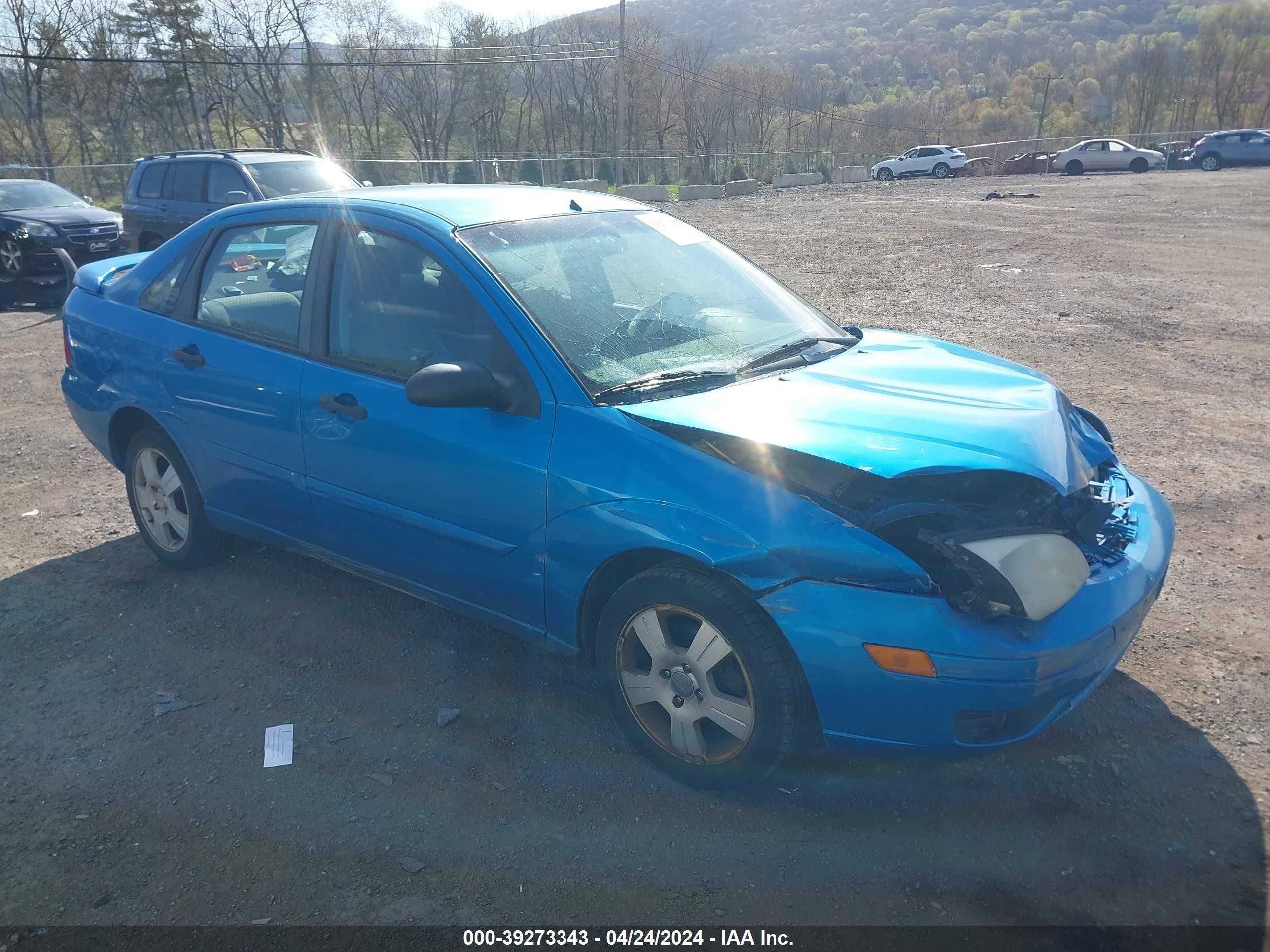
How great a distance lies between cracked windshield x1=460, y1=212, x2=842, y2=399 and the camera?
3363 millimetres

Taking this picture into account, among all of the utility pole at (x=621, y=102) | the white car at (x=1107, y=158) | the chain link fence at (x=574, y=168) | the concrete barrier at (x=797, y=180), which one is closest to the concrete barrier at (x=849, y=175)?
the chain link fence at (x=574, y=168)

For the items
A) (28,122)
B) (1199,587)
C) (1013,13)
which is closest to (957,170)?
(28,122)

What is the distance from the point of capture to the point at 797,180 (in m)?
47.3

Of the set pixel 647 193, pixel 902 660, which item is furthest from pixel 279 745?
pixel 647 193

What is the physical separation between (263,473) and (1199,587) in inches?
166

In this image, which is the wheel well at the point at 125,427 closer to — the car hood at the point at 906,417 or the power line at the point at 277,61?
the car hood at the point at 906,417

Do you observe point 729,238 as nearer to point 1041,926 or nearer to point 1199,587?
point 1199,587

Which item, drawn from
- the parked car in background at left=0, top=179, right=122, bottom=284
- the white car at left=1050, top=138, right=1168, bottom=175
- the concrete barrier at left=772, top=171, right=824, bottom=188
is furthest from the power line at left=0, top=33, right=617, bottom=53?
the parked car in background at left=0, top=179, right=122, bottom=284

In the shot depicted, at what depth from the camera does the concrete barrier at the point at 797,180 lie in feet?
152

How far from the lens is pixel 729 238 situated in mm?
20750

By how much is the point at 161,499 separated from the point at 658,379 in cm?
293

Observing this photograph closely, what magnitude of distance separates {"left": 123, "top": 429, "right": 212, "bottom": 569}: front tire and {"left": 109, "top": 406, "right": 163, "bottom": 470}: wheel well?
31mm

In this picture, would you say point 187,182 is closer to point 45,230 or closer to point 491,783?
point 45,230

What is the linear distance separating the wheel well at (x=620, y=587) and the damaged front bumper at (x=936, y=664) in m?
0.05
